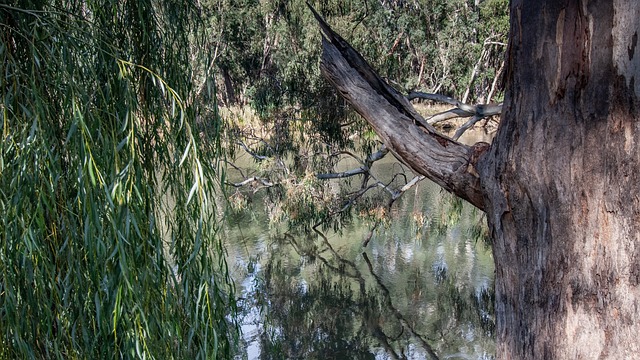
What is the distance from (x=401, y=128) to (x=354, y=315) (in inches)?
129

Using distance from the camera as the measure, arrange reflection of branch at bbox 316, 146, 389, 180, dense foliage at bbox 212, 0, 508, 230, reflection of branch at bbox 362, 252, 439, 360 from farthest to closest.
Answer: dense foliage at bbox 212, 0, 508, 230 → reflection of branch at bbox 316, 146, 389, 180 → reflection of branch at bbox 362, 252, 439, 360

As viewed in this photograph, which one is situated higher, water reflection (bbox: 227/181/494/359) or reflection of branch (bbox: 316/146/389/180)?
reflection of branch (bbox: 316/146/389/180)

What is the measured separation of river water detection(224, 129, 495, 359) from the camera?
15.0 feet

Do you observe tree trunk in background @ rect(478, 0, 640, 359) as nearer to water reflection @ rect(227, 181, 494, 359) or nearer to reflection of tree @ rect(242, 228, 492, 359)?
water reflection @ rect(227, 181, 494, 359)

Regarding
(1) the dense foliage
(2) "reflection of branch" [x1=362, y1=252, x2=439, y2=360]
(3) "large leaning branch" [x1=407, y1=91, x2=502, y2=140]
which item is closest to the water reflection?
(2) "reflection of branch" [x1=362, y1=252, x2=439, y2=360]

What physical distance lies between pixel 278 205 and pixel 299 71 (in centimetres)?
100

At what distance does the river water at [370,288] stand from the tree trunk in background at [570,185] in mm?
2579

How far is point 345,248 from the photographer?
6.23 m

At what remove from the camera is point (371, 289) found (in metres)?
5.40

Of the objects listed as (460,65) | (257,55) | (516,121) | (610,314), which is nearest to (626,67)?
(516,121)

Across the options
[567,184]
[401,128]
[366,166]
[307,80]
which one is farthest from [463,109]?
[307,80]

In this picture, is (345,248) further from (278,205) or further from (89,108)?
(89,108)

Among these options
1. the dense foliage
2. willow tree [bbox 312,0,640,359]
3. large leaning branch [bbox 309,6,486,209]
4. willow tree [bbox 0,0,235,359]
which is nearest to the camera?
willow tree [bbox 0,0,235,359]

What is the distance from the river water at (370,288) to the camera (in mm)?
4564
